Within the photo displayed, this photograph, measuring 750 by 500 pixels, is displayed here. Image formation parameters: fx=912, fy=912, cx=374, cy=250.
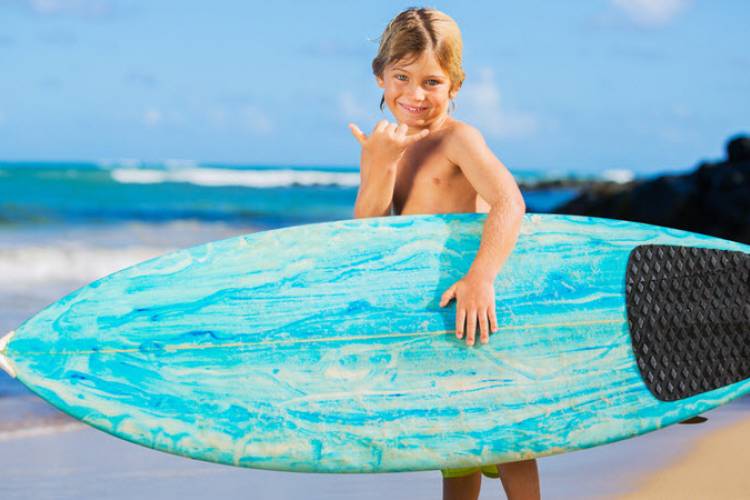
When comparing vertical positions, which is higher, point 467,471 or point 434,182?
point 434,182

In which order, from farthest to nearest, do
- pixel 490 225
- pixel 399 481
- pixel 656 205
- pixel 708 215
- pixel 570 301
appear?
pixel 656 205, pixel 708 215, pixel 399 481, pixel 570 301, pixel 490 225

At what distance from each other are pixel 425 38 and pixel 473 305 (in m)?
0.65

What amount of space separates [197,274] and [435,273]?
2.00 feet

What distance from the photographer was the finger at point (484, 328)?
2.22 metres

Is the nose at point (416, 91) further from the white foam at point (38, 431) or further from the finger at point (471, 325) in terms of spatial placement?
the white foam at point (38, 431)

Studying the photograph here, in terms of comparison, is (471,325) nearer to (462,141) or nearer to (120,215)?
(462,141)

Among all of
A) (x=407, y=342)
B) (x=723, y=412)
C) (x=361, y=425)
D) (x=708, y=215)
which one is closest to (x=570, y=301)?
(x=407, y=342)

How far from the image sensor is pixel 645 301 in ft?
7.95

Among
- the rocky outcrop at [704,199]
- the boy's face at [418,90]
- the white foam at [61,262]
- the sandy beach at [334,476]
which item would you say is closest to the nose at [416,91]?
the boy's face at [418,90]

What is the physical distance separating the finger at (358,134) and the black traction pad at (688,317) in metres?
0.79

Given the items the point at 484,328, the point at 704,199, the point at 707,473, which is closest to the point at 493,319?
the point at 484,328

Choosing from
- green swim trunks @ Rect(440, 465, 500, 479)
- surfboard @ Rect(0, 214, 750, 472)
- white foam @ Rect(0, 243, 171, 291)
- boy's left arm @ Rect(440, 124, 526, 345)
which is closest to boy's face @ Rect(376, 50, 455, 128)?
boy's left arm @ Rect(440, 124, 526, 345)

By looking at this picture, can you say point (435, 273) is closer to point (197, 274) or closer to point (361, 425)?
point (361, 425)

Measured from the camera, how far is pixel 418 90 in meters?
2.25
